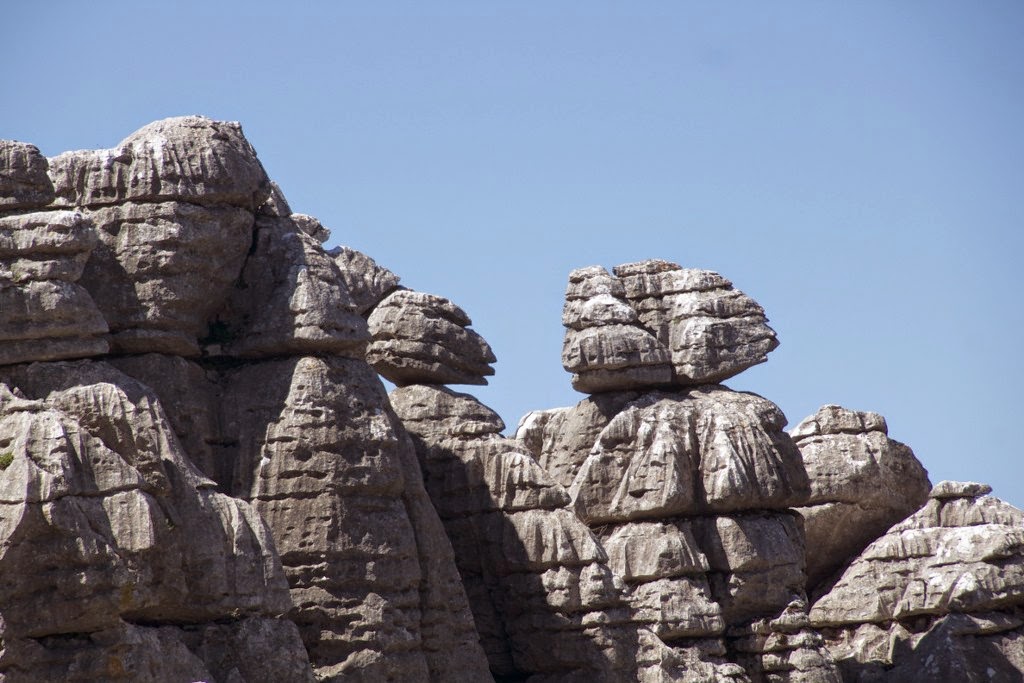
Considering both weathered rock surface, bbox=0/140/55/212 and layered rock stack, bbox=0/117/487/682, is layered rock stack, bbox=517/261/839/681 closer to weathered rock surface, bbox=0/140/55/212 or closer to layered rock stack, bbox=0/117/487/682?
layered rock stack, bbox=0/117/487/682

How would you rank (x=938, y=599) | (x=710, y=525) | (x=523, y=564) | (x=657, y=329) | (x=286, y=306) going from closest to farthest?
(x=286, y=306) → (x=523, y=564) → (x=938, y=599) → (x=710, y=525) → (x=657, y=329)

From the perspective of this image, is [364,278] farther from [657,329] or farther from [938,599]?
[938,599]

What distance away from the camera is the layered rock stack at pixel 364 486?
62.1 ft

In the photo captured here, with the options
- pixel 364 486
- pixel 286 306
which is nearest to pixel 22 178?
pixel 286 306

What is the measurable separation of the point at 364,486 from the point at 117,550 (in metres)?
4.05

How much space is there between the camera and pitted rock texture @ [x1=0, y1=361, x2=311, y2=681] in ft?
58.7

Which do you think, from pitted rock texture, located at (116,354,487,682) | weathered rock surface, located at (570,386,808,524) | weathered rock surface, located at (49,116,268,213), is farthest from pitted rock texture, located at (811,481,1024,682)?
weathered rock surface, located at (49,116,268,213)

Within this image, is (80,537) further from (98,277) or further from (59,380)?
(98,277)

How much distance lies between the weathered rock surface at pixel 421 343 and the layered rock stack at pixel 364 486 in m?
0.04

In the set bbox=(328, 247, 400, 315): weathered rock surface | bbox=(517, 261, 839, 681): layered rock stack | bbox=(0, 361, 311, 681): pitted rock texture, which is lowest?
bbox=(0, 361, 311, 681): pitted rock texture

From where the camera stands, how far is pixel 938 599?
29.4m

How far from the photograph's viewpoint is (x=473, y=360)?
28375 mm

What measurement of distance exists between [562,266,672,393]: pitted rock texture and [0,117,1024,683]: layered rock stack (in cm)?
5

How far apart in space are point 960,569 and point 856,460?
4739 mm
